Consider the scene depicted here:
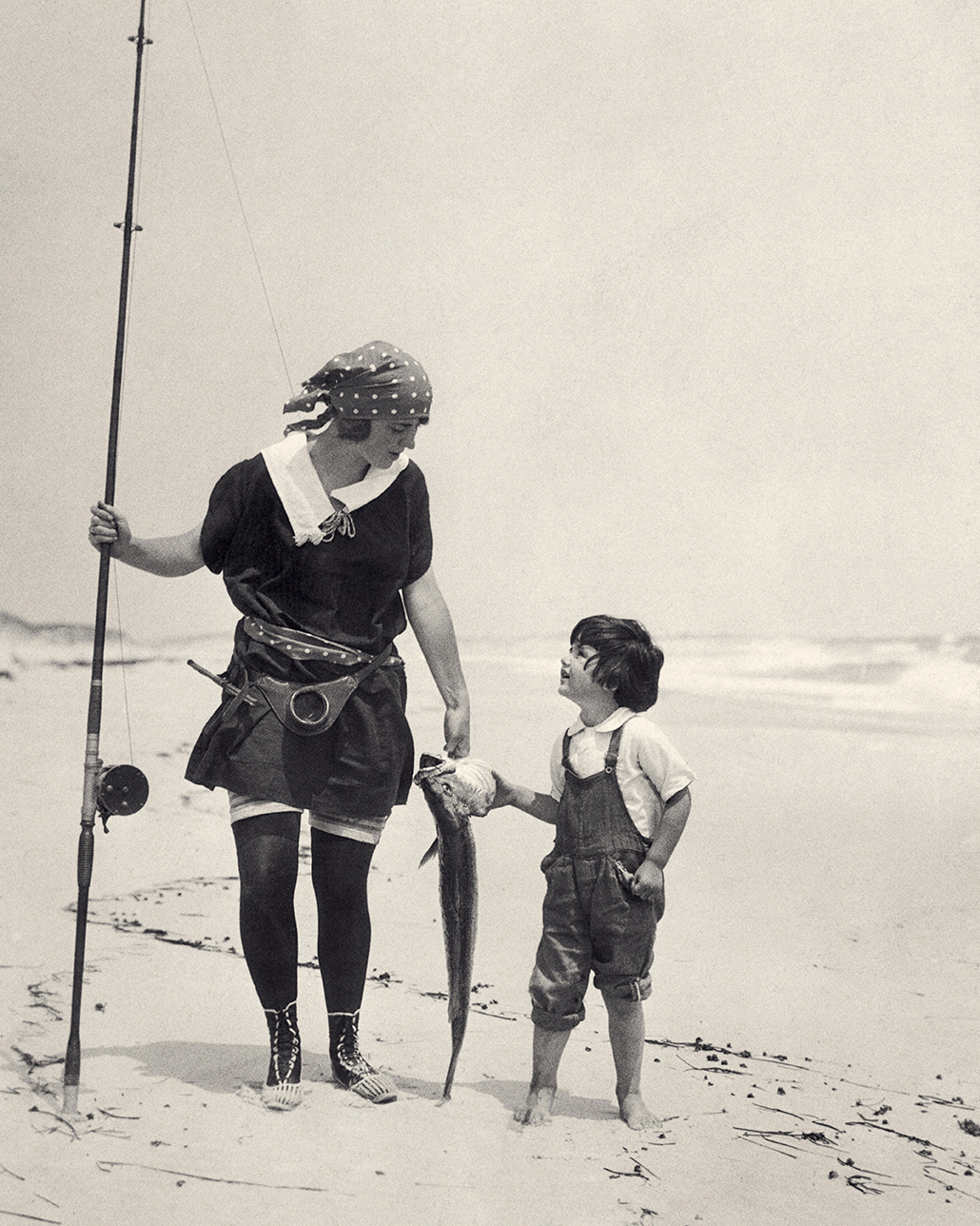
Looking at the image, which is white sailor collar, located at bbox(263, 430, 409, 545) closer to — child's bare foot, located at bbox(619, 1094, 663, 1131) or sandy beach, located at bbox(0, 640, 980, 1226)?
sandy beach, located at bbox(0, 640, 980, 1226)

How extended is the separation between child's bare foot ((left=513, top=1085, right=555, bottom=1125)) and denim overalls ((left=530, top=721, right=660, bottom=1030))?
0.13m

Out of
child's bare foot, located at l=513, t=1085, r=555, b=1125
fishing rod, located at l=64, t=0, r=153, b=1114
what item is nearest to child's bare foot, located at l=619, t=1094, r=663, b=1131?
child's bare foot, located at l=513, t=1085, r=555, b=1125

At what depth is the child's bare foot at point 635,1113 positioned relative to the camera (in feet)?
9.74

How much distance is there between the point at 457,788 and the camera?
2.91 meters

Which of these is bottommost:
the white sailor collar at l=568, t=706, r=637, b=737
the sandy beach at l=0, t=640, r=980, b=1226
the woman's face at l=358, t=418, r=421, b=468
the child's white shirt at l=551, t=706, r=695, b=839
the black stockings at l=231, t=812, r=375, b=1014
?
the sandy beach at l=0, t=640, r=980, b=1226

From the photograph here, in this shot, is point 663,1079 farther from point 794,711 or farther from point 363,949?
point 794,711

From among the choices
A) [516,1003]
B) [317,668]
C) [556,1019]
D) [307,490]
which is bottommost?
[516,1003]

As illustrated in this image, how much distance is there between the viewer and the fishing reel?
3.02 meters

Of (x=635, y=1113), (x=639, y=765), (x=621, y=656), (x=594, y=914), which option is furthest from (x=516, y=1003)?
(x=621, y=656)

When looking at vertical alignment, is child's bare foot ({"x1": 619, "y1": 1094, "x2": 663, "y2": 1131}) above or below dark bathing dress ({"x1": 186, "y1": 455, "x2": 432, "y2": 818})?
below

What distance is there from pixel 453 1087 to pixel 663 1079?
1.80 feet

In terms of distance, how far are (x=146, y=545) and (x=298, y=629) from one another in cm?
35

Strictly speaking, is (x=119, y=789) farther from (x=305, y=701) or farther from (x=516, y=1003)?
(x=516, y=1003)

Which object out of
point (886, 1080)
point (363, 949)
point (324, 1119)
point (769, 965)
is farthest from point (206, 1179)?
point (769, 965)
